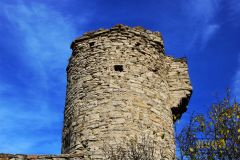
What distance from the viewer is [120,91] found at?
7781mm

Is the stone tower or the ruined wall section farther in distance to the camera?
the ruined wall section

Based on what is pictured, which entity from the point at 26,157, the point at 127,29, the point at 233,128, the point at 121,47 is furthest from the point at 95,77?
the point at 233,128

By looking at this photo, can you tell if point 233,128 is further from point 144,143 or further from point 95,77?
point 95,77

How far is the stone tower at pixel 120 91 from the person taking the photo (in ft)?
24.3

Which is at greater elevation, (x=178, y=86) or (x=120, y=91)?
(x=178, y=86)

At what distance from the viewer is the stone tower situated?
740 cm

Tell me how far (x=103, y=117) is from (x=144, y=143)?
1.02 meters

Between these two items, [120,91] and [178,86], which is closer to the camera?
[120,91]

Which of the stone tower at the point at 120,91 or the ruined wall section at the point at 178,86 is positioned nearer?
the stone tower at the point at 120,91

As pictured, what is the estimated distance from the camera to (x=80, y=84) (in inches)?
325

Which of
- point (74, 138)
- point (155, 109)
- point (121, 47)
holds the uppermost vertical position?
point (121, 47)

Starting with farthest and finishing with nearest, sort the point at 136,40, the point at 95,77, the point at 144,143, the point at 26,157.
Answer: the point at 136,40
the point at 95,77
the point at 144,143
the point at 26,157

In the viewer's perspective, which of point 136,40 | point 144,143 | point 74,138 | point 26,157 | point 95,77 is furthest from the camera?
point 136,40

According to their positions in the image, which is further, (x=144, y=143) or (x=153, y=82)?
(x=153, y=82)
